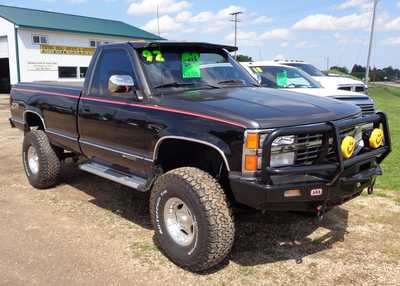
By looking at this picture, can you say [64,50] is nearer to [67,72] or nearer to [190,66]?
[67,72]

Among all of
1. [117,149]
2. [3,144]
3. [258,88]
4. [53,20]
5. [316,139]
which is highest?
[53,20]

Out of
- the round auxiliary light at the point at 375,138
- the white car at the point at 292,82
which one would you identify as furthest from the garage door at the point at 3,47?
the round auxiliary light at the point at 375,138

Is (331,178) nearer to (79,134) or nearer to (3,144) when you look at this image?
(79,134)

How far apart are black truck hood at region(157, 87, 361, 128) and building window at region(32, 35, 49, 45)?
30.0 metres

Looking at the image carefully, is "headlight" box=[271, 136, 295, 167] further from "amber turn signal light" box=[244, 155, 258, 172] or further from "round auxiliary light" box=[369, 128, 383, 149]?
"round auxiliary light" box=[369, 128, 383, 149]

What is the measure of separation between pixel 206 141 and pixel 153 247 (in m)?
1.33

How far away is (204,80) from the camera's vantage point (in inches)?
181

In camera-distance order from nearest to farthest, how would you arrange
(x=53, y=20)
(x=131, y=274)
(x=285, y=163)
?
1. (x=285, y=163)
2. (x=131, y=274)
3. (x=53, y=20)

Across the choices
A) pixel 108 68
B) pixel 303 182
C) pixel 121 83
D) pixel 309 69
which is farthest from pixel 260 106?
pixel 309 69

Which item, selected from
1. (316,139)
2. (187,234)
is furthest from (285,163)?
(187,234)

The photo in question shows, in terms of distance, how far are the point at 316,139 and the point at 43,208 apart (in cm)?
354

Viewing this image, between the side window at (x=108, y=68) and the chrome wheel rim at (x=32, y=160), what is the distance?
187 cm

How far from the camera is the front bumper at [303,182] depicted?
132 inches

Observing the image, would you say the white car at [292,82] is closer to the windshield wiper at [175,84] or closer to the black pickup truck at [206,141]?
the black pickup truck at [206,141]
